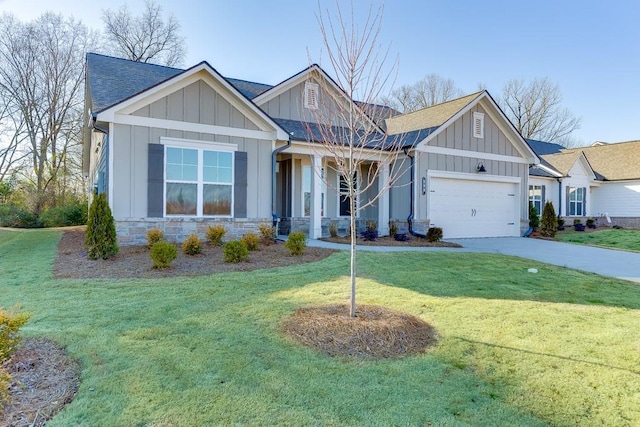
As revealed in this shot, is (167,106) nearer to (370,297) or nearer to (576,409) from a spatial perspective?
(370,297)

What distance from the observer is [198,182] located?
10141 mm

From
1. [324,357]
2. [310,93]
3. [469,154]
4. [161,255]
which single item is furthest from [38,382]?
[469,154]

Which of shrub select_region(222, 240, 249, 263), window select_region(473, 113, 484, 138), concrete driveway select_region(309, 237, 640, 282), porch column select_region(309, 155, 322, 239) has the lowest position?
concrete driveway select_region(309, 237, 640, 282)

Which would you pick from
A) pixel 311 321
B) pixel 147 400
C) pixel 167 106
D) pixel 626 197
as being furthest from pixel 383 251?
pixel 626 197

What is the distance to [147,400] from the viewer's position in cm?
265

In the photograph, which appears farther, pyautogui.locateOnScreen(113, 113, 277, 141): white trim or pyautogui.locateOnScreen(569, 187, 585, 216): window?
pyautogui.locateOnScreen(569, 187, 585, 216): window

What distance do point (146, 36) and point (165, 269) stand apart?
29973 mm

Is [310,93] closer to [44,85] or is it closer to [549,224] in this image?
[549,224]

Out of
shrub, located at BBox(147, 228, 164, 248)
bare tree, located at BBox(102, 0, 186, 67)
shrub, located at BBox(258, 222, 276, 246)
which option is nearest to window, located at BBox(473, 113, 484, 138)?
shrub, located at BBox(258, 222, 276, 246)

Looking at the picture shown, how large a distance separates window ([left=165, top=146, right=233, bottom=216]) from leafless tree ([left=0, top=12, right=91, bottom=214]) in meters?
→ 19.5

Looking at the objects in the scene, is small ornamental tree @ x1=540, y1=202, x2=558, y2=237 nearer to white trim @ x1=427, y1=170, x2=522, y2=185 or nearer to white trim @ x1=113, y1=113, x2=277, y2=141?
white trim @ x1=427, y1=170, x2=522, y2=185

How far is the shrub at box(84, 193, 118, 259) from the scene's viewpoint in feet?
25.9

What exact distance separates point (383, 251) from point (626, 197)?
1938 centimetres

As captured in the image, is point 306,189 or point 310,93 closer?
point 306,189
